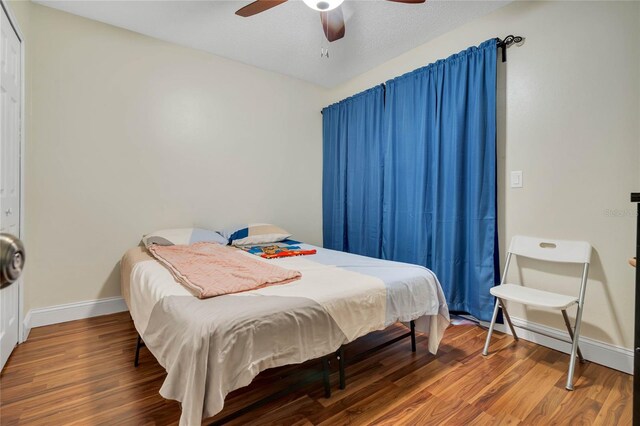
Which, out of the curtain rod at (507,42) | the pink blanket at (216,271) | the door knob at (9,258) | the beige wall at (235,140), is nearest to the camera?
the door knob at (9,258)

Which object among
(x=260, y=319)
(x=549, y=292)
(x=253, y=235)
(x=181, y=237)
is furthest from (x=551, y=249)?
(x=181, y=237)

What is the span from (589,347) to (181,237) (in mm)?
3154

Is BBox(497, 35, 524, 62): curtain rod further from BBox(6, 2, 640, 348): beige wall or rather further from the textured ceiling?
the textured ceiling

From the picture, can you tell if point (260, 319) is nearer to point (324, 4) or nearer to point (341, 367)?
point (341, 367)

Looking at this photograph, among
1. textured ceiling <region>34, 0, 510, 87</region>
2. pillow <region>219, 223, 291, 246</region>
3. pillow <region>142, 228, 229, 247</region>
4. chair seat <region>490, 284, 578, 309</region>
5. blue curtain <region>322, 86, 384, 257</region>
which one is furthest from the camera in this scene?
blue curtain <region>322, 86, 384, 257</region>

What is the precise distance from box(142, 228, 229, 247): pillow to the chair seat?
236 centimetres

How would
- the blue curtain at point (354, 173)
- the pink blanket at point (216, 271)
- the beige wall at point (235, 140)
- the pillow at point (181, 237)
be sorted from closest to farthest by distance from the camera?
the pink blanket at point (216, 271) → the beige wall at point (235, 140) → the pillow at point (181, 237) → the blue curtain at point (354, 173)

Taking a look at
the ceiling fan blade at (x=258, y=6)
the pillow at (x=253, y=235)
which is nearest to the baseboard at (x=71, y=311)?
the pillow at (x=253, y=235)

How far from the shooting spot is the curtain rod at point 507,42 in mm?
2287

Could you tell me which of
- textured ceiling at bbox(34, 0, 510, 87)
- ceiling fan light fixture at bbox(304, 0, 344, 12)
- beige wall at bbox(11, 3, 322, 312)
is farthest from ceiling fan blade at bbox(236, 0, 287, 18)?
beige wall at bbox(11, 3, 322, 312)

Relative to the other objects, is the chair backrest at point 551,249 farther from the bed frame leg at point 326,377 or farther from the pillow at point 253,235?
the pillow at point 253,235

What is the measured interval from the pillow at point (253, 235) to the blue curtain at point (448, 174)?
1.17 meters

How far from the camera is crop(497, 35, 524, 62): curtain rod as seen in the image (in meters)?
2.29

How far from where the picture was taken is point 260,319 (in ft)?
4.12
